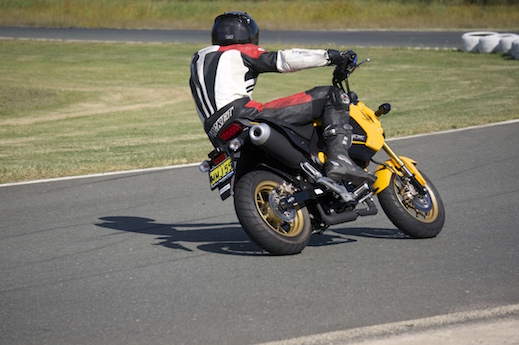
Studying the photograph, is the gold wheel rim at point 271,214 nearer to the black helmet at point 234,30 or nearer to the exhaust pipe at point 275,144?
the exhaust pipe at point 275,144

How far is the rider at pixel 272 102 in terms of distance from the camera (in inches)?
234

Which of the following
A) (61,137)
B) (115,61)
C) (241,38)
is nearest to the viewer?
(241,38)

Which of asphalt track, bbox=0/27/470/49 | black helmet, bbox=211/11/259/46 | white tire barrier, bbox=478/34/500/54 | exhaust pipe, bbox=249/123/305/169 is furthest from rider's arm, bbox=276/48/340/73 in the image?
asphalt track, bbox=0/27/470/49

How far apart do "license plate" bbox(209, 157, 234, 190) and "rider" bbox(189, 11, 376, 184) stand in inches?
15.1

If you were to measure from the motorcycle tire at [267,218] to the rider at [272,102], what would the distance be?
422 mm

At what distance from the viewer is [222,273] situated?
5605 mm

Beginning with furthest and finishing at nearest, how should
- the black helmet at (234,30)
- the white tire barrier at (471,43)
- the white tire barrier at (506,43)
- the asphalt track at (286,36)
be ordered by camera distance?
the asphalt track at (286,36)
the white tire barrier at (471,43)
the white tire barrier at (506,43)
the black helmet at (234,30)

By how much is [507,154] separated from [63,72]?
665 inches

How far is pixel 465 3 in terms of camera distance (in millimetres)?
43344

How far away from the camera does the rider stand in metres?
5.95

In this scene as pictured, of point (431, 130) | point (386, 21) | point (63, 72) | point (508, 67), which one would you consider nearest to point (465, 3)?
point (386, 21)

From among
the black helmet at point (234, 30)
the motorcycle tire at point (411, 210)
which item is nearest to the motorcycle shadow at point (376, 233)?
the motorcycle tire at point (411, 210)

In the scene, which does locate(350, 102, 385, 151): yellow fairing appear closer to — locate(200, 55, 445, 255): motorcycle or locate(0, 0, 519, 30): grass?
locate(200, 55, 445, 255): motorcycle

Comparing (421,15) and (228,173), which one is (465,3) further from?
(228,173)
